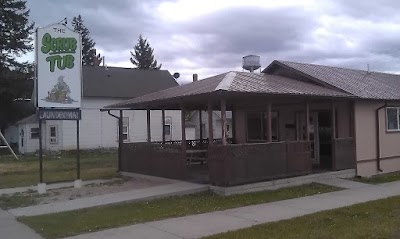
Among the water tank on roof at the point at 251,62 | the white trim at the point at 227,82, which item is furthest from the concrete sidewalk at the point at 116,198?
the water tank on roof at the point at 251,62

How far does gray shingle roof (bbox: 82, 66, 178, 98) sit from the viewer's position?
114ft

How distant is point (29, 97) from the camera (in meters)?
45.4

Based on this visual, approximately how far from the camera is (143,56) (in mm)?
84938

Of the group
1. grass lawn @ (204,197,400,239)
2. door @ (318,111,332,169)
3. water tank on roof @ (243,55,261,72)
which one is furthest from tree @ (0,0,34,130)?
grass lawn @ (204,197,400,239)

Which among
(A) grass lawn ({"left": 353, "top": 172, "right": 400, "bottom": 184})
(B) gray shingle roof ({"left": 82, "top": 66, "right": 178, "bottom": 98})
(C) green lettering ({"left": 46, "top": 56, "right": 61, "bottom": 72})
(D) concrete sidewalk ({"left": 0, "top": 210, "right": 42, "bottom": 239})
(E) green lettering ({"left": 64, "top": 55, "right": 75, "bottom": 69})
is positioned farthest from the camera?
(B) gray shingle roof ({"left": 82, "top": 66, "right": 178, "bottom": 98})

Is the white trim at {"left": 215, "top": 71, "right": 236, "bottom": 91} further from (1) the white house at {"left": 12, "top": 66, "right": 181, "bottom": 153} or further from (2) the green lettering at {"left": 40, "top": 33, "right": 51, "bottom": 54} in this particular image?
(1) the white house at {"left": 12, "top": 66, "right": 181, "bottom": 153}

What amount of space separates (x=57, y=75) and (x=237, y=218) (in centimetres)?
784

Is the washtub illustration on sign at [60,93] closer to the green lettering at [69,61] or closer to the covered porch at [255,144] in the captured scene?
the green lettering at [69,61]

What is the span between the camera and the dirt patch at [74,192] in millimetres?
12352

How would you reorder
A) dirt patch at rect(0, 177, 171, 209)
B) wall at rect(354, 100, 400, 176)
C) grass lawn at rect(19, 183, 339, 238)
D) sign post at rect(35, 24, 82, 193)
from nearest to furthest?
grass lawn at rect(19, 183, 339, 238) < dirt patch at rect(0, 177, 171, 209) < sign post at rect(35, 24, 82, 193) < wall at rect(354, 100, 400, 176)

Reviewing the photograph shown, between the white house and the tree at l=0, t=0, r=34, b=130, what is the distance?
708cm

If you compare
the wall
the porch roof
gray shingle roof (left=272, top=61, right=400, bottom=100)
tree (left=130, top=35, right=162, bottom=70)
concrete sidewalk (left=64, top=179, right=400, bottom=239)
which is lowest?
concrete sidewalk (left=64, top=179, right=400, bottom=239)

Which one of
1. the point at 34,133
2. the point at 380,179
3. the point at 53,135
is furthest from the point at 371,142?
the point at 34,133

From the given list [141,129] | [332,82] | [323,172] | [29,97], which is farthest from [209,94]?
[29,97]
